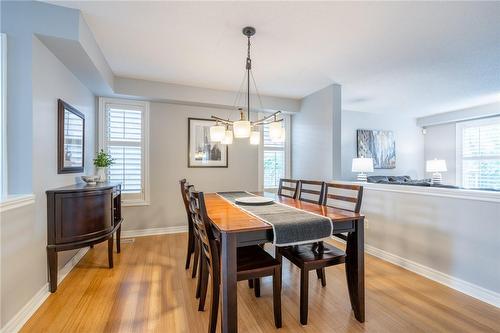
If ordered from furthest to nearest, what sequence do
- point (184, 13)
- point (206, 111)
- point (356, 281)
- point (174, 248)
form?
point (206, 111) < point (174, 248) < point (184, 13) < point (356, 281)

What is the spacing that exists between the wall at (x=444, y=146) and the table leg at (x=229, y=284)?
6235mm

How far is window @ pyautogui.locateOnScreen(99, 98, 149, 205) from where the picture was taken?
11.6ft

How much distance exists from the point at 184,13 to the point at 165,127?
215cm

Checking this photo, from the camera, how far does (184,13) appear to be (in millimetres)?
1949

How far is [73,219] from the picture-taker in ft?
6.93

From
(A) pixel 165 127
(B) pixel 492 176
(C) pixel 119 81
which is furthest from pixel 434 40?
(B) pixel 492 176

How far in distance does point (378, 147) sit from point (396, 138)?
71 centimetres

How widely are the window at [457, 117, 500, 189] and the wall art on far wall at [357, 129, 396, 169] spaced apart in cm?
134

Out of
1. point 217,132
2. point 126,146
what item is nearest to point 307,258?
point 217,132

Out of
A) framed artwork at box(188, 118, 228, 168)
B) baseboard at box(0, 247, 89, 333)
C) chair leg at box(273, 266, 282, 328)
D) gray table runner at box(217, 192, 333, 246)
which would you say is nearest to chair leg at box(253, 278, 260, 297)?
chair leg at box(273, 266, 282, 328)

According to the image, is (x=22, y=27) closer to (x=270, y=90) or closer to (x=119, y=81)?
(x=119, y=81)

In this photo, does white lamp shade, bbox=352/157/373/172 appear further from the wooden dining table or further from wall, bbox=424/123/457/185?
wall, bbox=424/123/457/185

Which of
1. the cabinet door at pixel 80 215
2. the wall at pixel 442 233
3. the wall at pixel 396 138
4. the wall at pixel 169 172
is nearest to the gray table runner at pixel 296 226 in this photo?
the wall at pixel 442 233

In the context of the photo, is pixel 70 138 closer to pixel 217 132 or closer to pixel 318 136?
pixel 217 132
